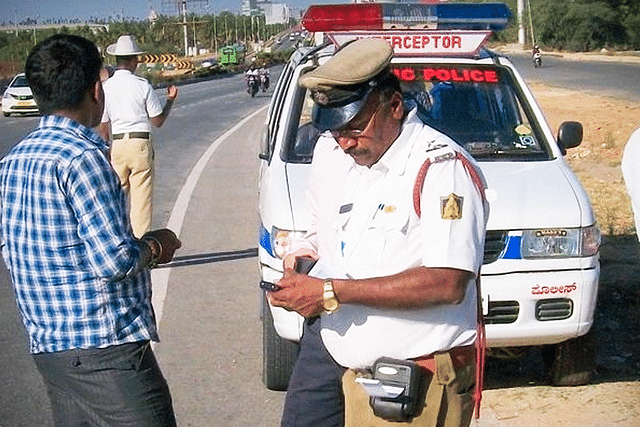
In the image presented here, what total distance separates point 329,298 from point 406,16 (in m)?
4.16

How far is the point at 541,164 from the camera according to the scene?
19.6ft

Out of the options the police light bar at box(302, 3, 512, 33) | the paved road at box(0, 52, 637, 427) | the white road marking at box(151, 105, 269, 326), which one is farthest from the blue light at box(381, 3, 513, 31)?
the white road marking at box(151, 105, 269, 326)

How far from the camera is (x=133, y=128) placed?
8.32 meters

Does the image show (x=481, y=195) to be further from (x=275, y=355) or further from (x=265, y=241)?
(x=275, y=355)

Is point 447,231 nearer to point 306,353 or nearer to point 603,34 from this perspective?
point 306,353

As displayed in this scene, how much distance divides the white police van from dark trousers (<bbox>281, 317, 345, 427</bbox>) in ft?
6.10

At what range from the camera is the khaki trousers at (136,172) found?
8.30m

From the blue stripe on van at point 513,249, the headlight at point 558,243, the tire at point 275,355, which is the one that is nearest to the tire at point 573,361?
the headlight at point 558,243

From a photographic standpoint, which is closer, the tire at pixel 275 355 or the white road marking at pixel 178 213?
the tire at pixel 275 355

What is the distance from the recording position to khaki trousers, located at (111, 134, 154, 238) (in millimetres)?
8297

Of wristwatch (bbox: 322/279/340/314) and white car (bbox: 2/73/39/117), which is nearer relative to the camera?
wristwatch (bbox: 322/279/340/314)

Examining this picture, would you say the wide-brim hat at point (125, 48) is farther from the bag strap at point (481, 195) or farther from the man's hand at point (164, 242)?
the bag strap at point (481, 195)

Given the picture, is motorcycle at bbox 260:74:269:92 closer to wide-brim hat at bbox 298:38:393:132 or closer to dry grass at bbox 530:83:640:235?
dry grass at bbox 530:83:640:235

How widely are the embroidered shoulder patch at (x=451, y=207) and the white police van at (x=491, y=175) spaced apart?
244cm
